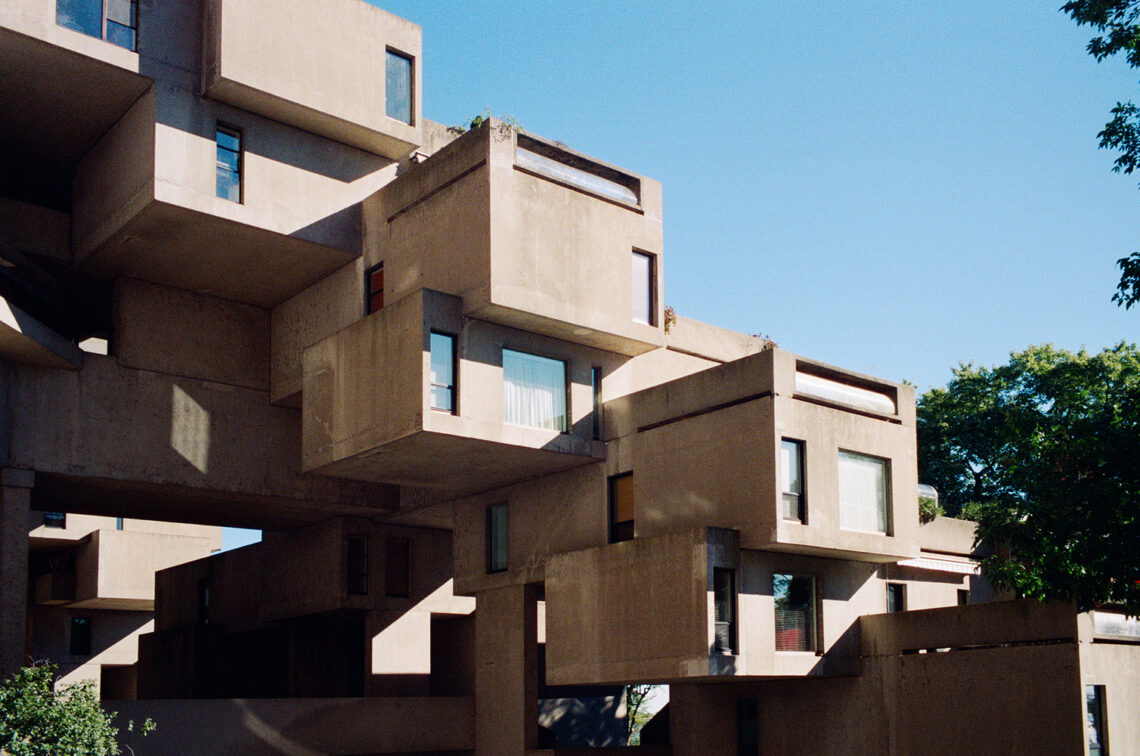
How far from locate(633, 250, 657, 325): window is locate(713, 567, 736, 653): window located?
6804 millimetres

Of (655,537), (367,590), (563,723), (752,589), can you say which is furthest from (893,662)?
(563,723)

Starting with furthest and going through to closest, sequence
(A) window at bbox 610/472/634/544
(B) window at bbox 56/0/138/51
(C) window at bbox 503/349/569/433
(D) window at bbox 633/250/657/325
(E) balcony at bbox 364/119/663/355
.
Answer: (D) window at bbox 633/250/657/325 → (A) window at bbox 610/472/634/544 → (C) window at bbox 503/349/569/433 → (E) balcony at bbox 364/119/663/355 → (B) window at bbox 56/0/138/51

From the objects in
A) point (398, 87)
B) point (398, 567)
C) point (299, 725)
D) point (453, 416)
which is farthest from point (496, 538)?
point (398, 87)

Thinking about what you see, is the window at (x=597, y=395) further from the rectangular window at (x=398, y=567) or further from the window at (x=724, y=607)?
the rectangular window at (x=398, y=567)

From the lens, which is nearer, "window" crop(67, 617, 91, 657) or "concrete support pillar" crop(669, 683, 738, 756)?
"concrete support pillar" crop(669, 683, 738, 756)

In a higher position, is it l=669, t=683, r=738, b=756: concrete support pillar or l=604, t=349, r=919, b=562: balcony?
l=604, t=349, r=919, b=562: balcony

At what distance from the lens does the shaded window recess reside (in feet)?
86.9

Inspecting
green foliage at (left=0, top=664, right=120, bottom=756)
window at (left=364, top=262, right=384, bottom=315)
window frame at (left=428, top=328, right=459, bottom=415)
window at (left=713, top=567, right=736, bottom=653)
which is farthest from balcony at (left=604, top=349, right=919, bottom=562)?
green foliage at (left=0, top=664, right=120, bottom=756)

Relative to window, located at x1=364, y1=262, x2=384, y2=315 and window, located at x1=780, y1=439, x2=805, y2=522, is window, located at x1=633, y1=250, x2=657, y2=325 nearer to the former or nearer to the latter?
window, located at x1=780, y1=439, x2=805, y2=522

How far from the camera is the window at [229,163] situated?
27172 mm

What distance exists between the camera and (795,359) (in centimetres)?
2461

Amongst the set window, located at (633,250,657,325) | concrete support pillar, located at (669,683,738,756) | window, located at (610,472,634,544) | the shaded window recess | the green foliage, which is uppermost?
the shaded window recess

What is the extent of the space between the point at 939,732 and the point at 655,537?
6.49m

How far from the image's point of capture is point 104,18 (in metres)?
26.0
